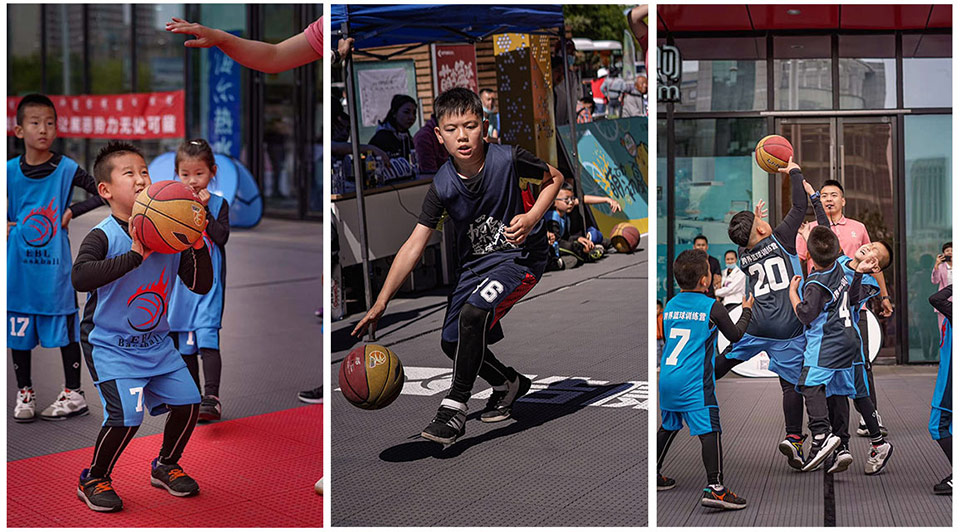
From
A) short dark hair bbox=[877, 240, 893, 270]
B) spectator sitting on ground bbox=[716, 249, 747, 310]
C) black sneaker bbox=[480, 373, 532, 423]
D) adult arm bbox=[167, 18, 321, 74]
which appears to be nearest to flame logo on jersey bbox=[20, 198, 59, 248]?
adult arm bbox=[167, 18, 321, 74]

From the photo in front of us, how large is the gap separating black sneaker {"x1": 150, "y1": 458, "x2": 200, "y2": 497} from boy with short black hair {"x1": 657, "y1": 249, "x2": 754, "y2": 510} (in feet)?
5.82

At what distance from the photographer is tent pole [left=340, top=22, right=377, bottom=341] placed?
3.34m

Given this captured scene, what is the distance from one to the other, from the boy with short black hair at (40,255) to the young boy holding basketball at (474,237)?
2.17 meters

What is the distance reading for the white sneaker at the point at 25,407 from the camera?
4855mm

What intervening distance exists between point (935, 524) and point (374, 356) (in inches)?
82.0

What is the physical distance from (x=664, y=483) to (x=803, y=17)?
1939 mm

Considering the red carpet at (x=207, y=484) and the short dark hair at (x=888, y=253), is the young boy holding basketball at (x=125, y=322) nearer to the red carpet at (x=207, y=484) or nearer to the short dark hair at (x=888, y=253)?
the red carpet at (x=207, y=484)

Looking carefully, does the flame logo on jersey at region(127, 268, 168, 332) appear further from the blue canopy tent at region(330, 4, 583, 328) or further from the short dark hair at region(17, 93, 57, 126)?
the short dark hair at region(17, 93, 57, 126)

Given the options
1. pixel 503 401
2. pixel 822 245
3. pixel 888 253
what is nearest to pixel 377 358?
pixel 503 401

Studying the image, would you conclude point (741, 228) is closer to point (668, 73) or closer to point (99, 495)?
point (668, 73)

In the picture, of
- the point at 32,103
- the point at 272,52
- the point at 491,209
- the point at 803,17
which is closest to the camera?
the point at 491,209

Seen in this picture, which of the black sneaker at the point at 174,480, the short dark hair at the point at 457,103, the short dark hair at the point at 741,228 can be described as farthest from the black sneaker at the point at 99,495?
the short dark hair at the point at 741,228

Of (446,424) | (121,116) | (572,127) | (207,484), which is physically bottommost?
(207,484)

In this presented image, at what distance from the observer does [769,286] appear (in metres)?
3.79
